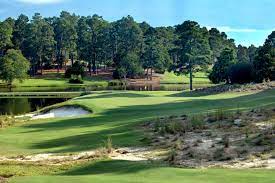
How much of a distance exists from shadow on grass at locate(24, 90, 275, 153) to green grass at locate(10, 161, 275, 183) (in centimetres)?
628

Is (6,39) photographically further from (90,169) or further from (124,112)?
(90,169)

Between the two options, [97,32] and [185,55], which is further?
[97,32]

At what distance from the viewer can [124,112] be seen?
3916 cm

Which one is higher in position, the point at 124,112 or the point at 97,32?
the point at 97,32

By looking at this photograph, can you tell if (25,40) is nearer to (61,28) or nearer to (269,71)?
(61,28)

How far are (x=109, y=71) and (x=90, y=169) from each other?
139 metres

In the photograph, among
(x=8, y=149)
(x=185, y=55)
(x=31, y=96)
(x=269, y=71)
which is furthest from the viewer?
(x=185, y=55)

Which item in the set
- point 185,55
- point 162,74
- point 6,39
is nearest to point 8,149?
point 185,55

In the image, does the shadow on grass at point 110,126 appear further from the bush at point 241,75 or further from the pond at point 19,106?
the bush at point 241,75

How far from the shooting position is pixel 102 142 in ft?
82.1

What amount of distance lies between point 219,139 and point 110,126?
29.6ft

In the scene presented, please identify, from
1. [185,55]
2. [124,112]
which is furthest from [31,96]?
[124,112]

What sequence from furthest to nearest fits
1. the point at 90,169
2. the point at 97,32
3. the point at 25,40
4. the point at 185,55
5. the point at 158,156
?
the point at 97,32
the point at 25,40
the point at 185,55
the point at 158,156
the point at 90,169

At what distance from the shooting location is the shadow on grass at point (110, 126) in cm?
2531
